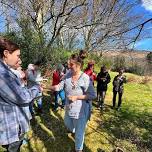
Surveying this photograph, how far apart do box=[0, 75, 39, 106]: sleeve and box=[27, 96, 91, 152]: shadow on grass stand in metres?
3.91

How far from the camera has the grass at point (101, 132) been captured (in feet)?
26.6

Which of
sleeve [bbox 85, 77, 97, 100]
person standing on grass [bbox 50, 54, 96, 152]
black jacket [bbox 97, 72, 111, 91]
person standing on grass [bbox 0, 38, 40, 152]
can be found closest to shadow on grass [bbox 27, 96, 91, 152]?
person standing on grass [bbox 50, 54, 96, 152]

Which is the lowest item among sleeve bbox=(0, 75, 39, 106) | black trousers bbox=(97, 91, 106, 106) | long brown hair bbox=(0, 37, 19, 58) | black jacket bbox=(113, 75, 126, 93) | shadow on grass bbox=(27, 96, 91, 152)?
shadow on grass bbox=(27, 96, 91, 152)

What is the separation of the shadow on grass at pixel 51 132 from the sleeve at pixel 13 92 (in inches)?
154

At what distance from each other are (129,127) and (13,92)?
21.8 ft

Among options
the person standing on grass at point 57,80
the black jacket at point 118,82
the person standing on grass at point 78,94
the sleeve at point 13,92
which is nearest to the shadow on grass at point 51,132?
the person standing on grass at point 57,80

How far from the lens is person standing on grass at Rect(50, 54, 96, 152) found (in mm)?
6504

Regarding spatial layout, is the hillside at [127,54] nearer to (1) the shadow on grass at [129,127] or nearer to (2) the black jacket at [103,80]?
(2) the black jacket at [103,80]

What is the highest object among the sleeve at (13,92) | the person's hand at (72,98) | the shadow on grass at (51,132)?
the sleeve at (13,92)

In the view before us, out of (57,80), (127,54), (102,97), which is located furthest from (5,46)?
(127,54)

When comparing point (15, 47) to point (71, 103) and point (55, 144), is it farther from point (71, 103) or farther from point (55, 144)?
point (55, 144)

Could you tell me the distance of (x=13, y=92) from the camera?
400 centimetres

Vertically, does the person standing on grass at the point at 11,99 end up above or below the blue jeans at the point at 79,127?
above

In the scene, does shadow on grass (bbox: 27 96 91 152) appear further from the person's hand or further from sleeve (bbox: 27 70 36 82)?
the person's hand
